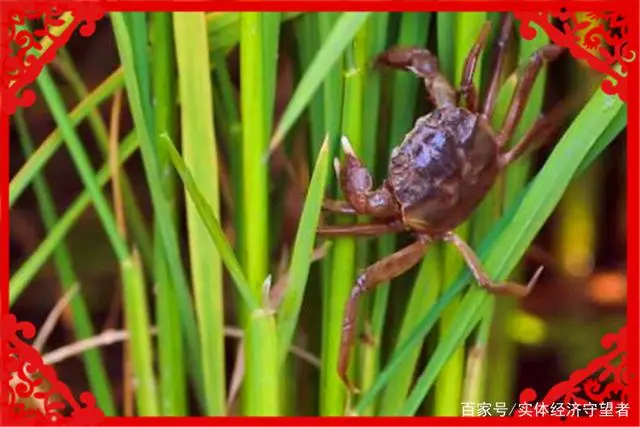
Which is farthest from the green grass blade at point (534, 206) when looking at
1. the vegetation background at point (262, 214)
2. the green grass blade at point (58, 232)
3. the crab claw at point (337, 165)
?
the green grass blade at point (58, 232)

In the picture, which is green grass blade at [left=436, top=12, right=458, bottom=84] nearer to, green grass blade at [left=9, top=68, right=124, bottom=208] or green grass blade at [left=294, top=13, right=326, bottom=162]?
green grass blade at [left=294, top=13, right=326, bottom=162]

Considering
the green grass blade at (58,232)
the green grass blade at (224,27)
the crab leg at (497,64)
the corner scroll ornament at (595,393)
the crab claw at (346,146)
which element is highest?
the green grass blade at (224,27)

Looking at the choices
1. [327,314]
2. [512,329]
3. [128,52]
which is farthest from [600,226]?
[128,52]

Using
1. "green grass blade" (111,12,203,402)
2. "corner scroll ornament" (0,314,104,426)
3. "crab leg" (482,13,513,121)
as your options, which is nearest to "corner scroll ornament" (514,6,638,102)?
"crab leg" (482,13,513,121)

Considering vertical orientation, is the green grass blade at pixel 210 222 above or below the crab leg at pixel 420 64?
below

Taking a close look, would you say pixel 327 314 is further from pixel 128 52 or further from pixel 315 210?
pixel 128 52

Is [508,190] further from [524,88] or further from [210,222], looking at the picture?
[210,222]

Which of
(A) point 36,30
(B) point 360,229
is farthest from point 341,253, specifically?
(A) point 36,30

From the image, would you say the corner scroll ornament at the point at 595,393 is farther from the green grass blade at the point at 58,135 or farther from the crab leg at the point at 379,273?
the green grass blade at the point at 58,135
